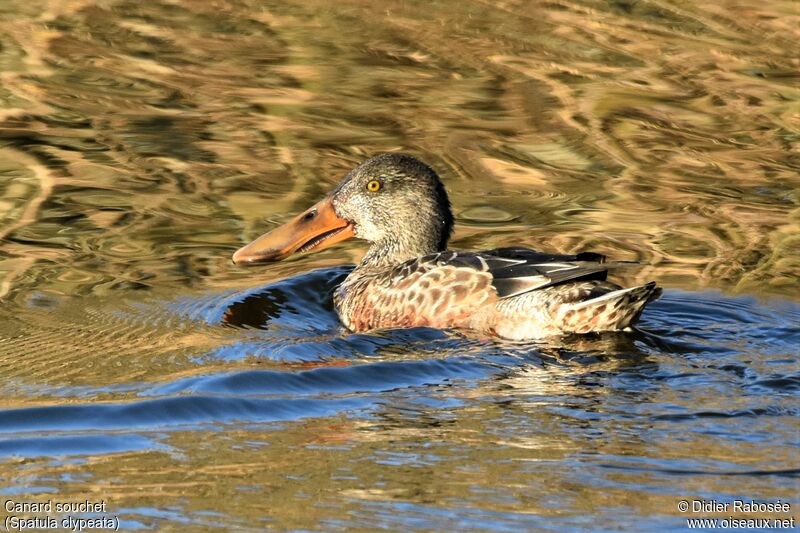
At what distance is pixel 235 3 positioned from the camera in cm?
1557

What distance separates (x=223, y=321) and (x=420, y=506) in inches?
134

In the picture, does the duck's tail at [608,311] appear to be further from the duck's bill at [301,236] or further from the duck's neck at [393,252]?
the duck's bill at [301,236]

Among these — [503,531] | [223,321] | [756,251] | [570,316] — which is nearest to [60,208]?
[223,321]

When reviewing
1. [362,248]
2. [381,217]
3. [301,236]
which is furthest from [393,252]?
[362,248]

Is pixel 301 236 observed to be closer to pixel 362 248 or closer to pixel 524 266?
pixel 362 248

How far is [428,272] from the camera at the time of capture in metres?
8.39

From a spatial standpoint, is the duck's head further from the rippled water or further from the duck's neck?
the rippled water

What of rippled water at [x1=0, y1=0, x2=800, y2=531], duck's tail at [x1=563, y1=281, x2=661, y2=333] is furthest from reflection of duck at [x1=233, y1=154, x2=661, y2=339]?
rippled water at [x1=0, y1=0, x2=800, y2=531]

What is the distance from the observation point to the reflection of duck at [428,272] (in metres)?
7.85

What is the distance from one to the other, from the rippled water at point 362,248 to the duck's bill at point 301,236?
20 cm

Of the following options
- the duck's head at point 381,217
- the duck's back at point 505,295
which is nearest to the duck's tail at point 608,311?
the duck's back at point 505,295

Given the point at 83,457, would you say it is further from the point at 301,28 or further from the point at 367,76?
the point at 301,28

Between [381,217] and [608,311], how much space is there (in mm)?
2189

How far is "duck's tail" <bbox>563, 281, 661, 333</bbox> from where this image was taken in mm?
7645
